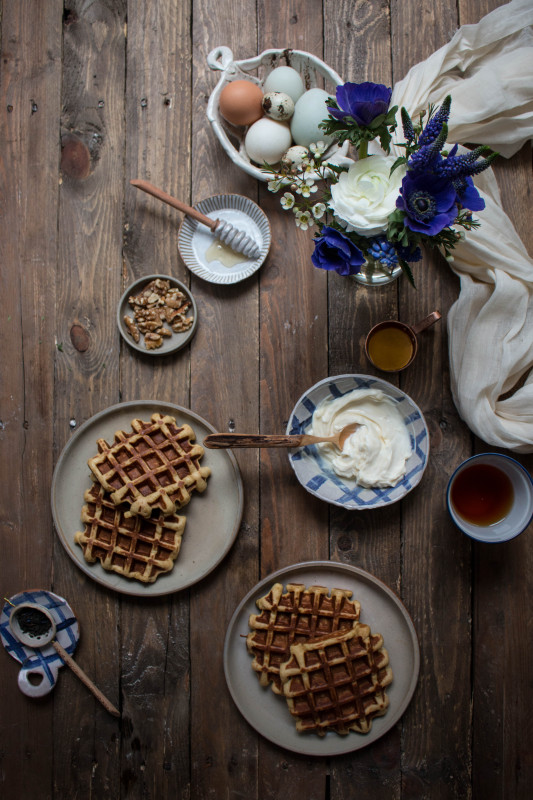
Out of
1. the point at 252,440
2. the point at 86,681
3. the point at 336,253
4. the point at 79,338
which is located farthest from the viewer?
the point at 79,338

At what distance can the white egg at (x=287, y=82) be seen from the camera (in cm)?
163

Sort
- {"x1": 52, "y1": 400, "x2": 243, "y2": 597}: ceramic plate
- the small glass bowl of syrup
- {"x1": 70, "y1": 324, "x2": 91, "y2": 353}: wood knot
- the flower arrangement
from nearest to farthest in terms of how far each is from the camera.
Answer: the flower arrangement
the small glass bowl of syrup
{"x1": 52, "y1": 400, "x2": 243, "y2": 597}: ceramic plate
{"x1": 70, "y1": 324, "x2": 91, "y2": 353}: wood knot

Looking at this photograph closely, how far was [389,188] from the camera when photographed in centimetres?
119

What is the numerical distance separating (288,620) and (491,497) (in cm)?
67

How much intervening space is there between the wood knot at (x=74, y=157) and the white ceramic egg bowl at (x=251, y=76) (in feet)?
1.40

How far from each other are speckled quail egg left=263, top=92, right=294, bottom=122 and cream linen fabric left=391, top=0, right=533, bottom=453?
1.01 feet

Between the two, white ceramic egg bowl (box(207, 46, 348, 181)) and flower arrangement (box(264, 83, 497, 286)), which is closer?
flower arrangement (box(264, 83, 497, 286))

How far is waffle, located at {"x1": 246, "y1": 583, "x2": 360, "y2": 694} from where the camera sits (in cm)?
159

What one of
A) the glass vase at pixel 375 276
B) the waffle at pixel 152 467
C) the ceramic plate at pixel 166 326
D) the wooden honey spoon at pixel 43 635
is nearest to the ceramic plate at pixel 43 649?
the wooden honey spoon at pixel 43 635

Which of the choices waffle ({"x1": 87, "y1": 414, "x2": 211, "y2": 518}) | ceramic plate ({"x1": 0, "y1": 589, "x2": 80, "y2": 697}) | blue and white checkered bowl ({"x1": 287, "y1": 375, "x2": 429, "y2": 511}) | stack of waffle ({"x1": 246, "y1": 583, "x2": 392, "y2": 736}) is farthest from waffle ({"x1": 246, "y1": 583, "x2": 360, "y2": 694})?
ceramic plate ({"x1": 0, "y1": 589, "x2": 80, "y2": 697})

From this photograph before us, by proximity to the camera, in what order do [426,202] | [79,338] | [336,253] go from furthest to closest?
[79,338], [336,253], [426,202]

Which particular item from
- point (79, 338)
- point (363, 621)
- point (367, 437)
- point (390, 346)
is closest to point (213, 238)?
point (79, 338)

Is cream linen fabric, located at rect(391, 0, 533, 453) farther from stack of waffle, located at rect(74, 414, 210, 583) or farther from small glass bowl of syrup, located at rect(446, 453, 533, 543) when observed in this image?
stack of waffle, located at rect(74, 414, 210, 583)

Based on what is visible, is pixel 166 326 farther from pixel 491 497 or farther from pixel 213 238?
pixel 491 497
